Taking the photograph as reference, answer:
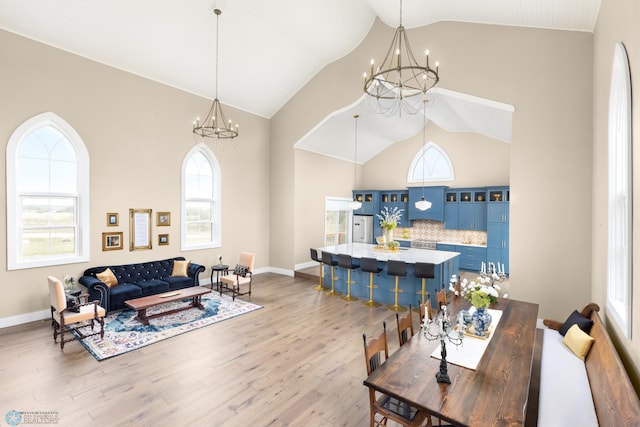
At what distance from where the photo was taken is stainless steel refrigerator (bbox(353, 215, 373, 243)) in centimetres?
1084

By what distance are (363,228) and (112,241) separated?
24.5 feet

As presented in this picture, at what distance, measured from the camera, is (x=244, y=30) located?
19.3ft

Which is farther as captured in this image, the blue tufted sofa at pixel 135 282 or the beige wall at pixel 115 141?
the blue tufted sofa at pixel 135 282

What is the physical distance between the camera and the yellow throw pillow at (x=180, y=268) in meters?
6.28

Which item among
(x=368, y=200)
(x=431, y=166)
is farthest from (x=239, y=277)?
(x=431, y=166)

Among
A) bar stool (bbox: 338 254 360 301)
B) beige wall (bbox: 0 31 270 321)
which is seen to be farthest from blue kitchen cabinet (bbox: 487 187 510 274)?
beige wall (bbox: 0 31 270 321)

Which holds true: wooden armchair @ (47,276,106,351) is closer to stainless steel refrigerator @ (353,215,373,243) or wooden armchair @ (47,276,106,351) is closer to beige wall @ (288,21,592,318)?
beige wall @ (288,21,592,318)

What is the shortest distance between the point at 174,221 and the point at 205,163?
5.16 ft

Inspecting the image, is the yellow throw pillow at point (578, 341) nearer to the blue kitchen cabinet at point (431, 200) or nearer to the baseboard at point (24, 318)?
the blue kitchen cabinet at point (431, 200)

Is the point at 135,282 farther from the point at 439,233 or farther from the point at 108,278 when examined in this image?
the point at 439,233

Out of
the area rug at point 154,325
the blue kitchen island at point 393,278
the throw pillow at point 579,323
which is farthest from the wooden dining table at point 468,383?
the area rug at point 154,325

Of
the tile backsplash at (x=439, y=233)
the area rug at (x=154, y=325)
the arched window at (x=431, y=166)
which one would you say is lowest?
the area rug at (x=154, y=325)

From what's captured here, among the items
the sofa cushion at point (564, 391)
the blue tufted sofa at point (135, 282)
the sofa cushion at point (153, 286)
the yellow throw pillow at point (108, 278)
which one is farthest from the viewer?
the sofa cushion at point (153, 286)

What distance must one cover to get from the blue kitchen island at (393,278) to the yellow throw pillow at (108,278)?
4.10m
